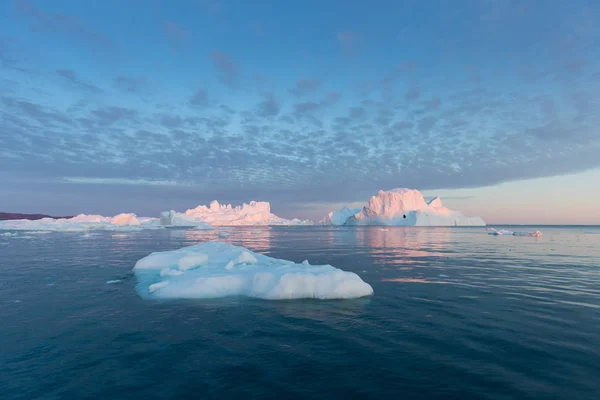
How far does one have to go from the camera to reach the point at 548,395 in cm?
484

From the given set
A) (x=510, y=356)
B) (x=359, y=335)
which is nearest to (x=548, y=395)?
(x=510, y=356)

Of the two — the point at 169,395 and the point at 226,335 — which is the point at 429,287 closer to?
the point at 226,335

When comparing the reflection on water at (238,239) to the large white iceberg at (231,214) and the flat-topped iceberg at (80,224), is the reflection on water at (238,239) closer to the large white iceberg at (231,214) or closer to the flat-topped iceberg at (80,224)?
the flat-topped iceberg at (80,224)

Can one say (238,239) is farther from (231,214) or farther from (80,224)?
(231,214)

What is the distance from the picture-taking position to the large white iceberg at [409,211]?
122 meters

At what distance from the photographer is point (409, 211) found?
408 feet

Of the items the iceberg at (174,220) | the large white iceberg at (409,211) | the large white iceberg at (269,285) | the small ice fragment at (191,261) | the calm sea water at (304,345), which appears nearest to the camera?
the calm sea water at (304,345)

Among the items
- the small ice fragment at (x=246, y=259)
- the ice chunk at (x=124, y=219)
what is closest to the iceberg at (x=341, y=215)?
the ice chunk at (x=124, y=219)

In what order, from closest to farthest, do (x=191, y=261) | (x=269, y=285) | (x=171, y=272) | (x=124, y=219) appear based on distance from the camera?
(x=269, y=285) < (x=171, y=272) < (x=191, y=261) < (x=124, y=219)

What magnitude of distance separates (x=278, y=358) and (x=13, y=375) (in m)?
4.66

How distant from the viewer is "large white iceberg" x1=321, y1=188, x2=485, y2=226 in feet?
399

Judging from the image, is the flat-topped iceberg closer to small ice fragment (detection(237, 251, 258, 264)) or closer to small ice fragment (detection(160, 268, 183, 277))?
small ice fragment (detection(160, 268, 183, 277))

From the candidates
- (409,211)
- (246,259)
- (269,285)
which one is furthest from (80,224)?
(409,211)

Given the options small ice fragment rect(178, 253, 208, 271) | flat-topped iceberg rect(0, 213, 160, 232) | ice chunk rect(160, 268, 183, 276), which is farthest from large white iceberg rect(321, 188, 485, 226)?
ice chunk rect(160, 268, 183, 276)
